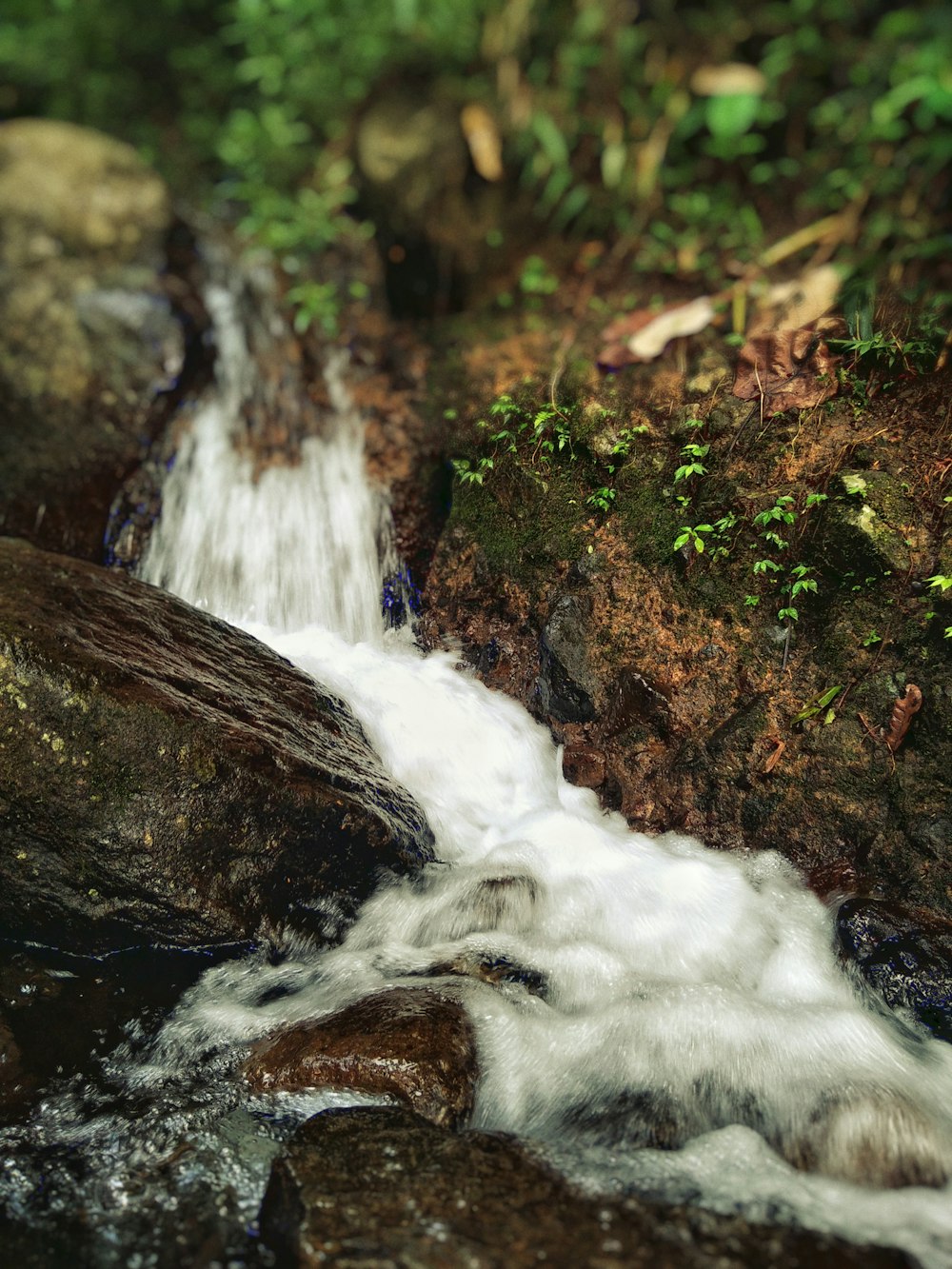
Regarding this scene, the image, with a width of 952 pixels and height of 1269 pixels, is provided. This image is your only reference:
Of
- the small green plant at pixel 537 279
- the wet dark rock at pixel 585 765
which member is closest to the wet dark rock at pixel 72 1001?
the wet dark rock at pixel 585 765

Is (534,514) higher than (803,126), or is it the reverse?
(803,126)

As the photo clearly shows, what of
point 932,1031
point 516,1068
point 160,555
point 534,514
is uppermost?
point 534,514

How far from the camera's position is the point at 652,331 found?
182 inches

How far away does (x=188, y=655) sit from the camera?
3.99m

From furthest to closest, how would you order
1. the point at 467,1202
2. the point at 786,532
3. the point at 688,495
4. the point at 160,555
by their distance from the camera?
the point at 160,555, the point at 688,495, the point at 786,532, the point at 467,1202

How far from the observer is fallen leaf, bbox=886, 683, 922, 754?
358 centimetres

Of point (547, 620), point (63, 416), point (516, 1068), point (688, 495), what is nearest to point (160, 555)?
point (63, 416)

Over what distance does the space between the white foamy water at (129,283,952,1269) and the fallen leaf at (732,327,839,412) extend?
241 cm

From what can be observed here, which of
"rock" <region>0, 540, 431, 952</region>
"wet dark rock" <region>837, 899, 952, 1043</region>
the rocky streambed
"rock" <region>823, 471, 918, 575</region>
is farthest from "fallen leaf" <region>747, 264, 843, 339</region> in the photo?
"rock" <region>0, 540, 431, 952</region>

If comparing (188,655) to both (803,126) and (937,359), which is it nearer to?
(937,359)

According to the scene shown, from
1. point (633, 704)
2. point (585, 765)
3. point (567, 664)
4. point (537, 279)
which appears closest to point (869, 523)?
point (633, 704)

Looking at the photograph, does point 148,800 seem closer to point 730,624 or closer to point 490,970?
point 490,970

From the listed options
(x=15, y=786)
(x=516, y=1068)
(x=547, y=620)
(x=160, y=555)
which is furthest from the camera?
(x=160, y=555)

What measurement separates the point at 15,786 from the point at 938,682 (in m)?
4.38
